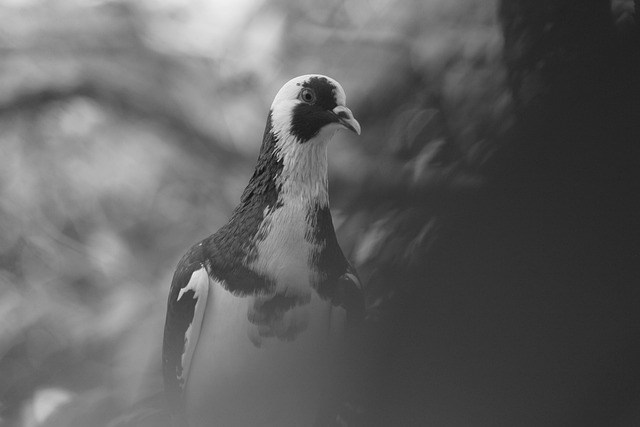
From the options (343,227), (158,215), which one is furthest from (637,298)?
(158,215)

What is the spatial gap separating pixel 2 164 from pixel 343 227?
24.6 inches

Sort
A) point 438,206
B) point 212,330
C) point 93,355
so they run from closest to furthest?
point 212,330, point 93,355, point 438,206

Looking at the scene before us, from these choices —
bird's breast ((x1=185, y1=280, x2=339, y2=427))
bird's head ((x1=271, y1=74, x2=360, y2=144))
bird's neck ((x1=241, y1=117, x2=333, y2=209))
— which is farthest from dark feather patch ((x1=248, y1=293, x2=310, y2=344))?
bird's head ((x1=271, y1=74, x2=360, y2=144))

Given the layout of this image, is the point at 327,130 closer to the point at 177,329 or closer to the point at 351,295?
the point at 351,295

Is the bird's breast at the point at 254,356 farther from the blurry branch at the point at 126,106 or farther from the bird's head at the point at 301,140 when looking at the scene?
the blurry branch at the point at 126,106

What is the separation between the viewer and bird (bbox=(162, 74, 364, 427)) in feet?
4.05

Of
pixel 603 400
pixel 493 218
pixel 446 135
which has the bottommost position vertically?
pixel 603 400

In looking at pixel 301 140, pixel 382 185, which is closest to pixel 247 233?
pixel 301 140

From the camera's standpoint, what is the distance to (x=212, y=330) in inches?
48.7

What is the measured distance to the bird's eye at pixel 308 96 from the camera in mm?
1268

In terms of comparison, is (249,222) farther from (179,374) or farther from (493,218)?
(493,218)

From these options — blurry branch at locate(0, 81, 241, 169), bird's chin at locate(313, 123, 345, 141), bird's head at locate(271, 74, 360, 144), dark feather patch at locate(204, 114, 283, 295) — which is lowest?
dark feather patch at locate(204, 114, 283, 295)

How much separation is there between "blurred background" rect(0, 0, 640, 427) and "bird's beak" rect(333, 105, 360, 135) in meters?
0.21

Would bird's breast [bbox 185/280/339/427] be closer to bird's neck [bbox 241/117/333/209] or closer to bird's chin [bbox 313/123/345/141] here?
bird's neck [bbox 241/117/333/209]
